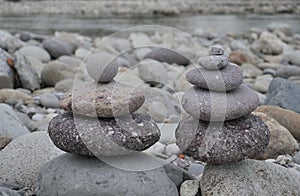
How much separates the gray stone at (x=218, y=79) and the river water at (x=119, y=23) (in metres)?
15.1

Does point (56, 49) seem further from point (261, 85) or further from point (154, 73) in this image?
point (261, 85)

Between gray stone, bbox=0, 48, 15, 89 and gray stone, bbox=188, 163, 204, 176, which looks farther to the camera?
gray stone, bbox=0, 48, 15, 89

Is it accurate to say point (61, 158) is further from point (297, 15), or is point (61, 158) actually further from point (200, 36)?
point (297, 15)

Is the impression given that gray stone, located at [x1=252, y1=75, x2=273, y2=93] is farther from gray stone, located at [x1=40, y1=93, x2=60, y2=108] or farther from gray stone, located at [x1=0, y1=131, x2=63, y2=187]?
gray stone, located at [x1=0, y1=131, x2=63, y2=187]

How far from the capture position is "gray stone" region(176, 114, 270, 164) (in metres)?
3.76

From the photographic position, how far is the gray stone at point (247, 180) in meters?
3.86

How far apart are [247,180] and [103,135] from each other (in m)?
1.21

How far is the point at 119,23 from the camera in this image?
22.8m

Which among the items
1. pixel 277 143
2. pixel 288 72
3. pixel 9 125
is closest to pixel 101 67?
pixel 9 125

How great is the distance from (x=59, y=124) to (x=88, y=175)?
0.47 m

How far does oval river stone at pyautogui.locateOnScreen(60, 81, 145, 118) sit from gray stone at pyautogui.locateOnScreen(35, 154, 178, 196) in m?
0.42

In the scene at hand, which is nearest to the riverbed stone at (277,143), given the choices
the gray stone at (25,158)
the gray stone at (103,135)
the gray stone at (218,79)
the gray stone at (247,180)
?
the gray stone at (247,180)

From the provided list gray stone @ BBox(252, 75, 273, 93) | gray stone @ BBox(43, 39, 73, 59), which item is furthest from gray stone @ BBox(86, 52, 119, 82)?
gray stone @ BBox(43, 39, 73, 59)

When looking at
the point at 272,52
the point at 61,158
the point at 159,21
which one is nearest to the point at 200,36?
the point at 272,52
